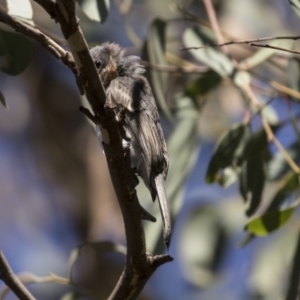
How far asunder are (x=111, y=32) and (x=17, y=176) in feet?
5.13

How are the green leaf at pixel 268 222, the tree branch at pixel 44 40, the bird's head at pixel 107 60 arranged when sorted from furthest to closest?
the bird's head at pixel 107 60
the green leaf at pixel 268 222
the tree branch at pixel 44 40

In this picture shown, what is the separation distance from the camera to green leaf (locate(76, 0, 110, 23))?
2.37 metres

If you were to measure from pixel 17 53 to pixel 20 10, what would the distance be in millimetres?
136

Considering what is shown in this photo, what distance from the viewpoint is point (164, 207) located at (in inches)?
82.4

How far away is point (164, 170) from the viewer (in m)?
2.39

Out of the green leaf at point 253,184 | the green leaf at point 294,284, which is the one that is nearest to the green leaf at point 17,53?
the green leaf at point 253,184

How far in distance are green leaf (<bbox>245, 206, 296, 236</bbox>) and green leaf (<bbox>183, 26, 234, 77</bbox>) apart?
0.74m

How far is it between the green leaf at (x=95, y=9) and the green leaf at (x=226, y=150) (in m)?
0.75

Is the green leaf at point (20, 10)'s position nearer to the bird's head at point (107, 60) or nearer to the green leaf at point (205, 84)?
the bird's head at point (107, 60)

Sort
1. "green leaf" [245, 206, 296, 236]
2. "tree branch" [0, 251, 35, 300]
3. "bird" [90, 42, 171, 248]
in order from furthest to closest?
"green leaf" [245, 206, 296, 236], "bird" [90, 42, 171, 248], "tree branch" [0, 251, 35, 300]

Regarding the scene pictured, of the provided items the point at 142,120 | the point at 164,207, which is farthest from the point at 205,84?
the point at 164,207

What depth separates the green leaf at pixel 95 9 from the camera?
93.1 inches

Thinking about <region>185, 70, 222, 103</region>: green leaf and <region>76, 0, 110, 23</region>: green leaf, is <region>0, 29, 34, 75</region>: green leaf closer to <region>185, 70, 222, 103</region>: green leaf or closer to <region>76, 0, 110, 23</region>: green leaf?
<region>76, 0, 110, 23</region>: green leaf

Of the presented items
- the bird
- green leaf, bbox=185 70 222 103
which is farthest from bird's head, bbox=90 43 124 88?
green leaf, bbox=185 70 222 103
